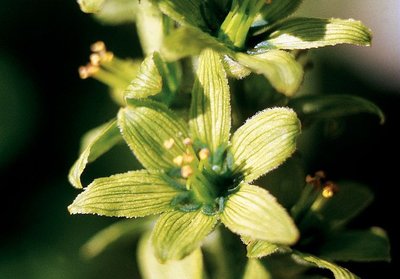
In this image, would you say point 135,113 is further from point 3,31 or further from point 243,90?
point 3,31

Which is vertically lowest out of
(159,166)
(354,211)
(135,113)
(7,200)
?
(354,211)

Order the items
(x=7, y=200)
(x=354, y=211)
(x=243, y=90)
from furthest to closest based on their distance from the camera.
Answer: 1. (x=7, y=200)
2. (x=354, y=211)
3. (x=243, y=90)

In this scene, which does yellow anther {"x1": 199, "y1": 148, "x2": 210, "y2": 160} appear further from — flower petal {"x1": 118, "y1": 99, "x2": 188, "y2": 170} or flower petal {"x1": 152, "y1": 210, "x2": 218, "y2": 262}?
flower petal {"x1": 152, "y1": 210, "x2": 218, "y2": 262}

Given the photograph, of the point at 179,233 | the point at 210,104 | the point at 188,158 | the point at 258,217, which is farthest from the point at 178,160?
the point at 258,217

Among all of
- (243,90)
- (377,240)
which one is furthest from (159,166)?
(377,240)

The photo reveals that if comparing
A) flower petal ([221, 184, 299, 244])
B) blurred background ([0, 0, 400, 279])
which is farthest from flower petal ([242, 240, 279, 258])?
blurred background ([0, 0, 400, 279])
